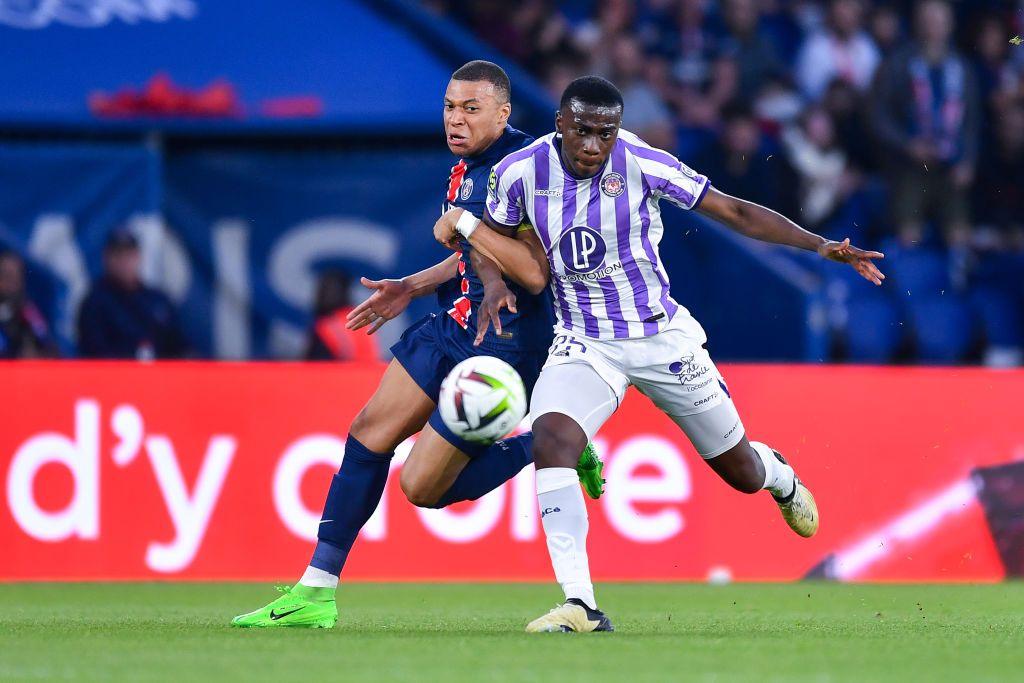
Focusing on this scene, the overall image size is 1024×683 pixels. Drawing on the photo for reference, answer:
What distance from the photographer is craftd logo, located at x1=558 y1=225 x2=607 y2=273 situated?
6605 millimetres

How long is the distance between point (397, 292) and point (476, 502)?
2812mm

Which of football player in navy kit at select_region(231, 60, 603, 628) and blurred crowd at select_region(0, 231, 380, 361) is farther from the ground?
blurred crowd at select_region(0, 231, 380, 361)

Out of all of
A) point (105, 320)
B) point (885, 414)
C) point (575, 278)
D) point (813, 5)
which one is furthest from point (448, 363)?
point (813, 5)

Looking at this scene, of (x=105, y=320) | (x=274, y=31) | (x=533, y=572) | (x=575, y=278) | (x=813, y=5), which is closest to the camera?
(x=575, y=278)

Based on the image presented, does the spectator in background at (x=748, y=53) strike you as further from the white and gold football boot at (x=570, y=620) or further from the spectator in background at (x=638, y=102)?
the white and gold football boot at (x=570, y=620)

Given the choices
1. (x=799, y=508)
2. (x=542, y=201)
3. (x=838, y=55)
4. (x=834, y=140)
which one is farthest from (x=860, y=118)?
(x=542, y=201)

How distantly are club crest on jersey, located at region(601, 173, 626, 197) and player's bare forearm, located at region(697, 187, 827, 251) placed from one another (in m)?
0.33

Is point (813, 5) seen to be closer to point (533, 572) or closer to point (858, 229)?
point (858, 229)

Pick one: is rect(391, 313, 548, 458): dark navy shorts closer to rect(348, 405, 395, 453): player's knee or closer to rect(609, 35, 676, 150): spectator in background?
rect(348, 405, 395, 453): player's knee

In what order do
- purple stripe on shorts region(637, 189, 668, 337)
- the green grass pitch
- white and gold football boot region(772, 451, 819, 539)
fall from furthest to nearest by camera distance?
white and gold football boot region(772, 451, 819, 539) < purple stripe on shorts region(637, 189, 668, 337) < the green grass pitch

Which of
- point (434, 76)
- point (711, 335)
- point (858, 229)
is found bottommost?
point (711, 335)

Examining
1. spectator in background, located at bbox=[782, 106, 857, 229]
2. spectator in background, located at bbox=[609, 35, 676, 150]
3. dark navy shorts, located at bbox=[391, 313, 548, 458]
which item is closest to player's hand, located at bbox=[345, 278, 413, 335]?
dark navy shorts, located at bbox=[391, 313, 548, 458]

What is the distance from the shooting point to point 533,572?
989 centimetres

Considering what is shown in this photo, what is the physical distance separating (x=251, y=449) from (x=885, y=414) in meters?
3.76
